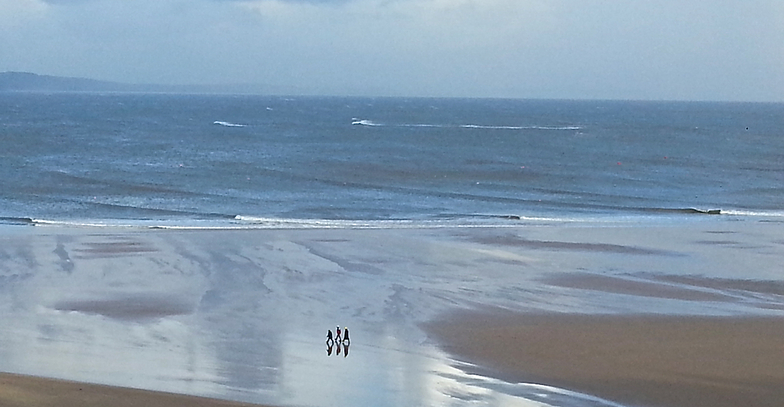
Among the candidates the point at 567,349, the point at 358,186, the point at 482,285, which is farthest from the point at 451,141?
the point at 567,349

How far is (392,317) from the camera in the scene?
68.5ft

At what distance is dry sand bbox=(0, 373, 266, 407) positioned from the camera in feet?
48.4

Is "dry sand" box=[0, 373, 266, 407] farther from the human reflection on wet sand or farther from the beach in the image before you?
the human reflection on wet sand

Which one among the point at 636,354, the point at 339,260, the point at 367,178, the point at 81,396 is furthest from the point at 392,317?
the point at 367,178

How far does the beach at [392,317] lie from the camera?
630 inches

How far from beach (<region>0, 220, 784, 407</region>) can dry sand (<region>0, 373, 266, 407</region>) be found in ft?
0.16

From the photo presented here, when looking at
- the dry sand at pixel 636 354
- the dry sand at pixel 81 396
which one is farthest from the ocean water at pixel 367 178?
the dry sand at pixel 81 396

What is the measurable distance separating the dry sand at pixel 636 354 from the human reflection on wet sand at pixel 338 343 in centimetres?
199

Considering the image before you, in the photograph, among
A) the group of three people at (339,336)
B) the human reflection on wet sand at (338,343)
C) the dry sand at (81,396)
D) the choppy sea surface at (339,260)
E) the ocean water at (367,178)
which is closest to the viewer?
the dry sand at (81,396)

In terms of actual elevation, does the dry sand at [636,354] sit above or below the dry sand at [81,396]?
above

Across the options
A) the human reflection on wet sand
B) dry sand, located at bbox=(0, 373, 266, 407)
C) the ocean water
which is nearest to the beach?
dry sand, located at bbox=(0, 373, 266, 407)

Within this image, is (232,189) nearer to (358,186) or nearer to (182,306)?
(358,186)

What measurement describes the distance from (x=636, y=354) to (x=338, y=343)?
5.63 m

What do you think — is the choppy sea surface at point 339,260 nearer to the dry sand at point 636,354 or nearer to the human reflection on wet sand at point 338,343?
the human reflection on wet sand at point 338,343
